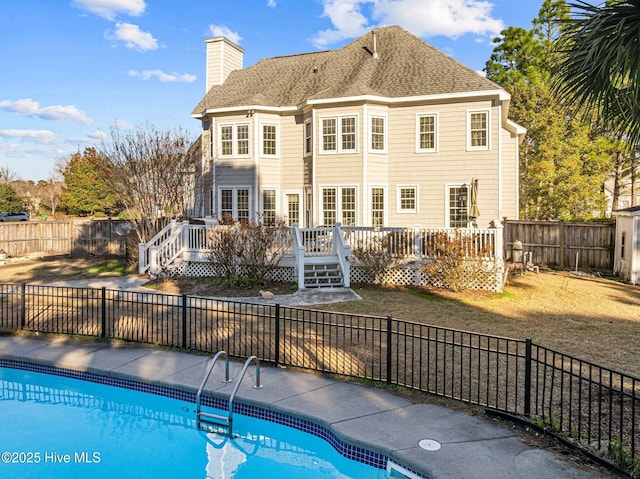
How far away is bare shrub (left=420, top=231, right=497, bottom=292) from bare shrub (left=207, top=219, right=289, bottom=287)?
5272 millimetres

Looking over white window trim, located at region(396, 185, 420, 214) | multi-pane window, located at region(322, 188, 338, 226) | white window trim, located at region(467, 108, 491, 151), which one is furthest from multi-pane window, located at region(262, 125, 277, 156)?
white window trim, located at region(467, 108, 491, 151)

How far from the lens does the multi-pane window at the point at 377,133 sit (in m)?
19.7

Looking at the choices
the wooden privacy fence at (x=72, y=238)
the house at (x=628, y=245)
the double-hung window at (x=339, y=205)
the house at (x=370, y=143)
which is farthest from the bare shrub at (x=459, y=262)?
the wooden privacy fence at (x=72, y=238)

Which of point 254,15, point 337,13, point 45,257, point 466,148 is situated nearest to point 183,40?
point 254,15

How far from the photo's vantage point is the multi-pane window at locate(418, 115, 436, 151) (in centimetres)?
1953

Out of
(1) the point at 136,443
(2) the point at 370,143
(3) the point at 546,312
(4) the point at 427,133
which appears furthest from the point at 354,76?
(1) the point at 136,443

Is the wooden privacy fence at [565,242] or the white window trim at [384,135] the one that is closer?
the wooden privacy fence at [565,242]

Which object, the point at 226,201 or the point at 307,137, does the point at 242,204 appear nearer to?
the point at 226,201

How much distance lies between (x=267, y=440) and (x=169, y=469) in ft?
4.26

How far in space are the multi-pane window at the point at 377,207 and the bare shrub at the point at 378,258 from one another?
13.7 feet

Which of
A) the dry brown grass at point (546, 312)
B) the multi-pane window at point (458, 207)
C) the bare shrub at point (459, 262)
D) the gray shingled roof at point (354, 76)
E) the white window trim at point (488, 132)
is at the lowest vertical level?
the dry brown grass at point (546, 312)

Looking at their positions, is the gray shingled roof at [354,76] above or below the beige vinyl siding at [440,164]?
above

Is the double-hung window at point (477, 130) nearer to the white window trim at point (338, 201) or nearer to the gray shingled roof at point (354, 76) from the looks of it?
the gray shingled roof at point (354, 76)

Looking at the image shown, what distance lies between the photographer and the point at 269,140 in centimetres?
2167
